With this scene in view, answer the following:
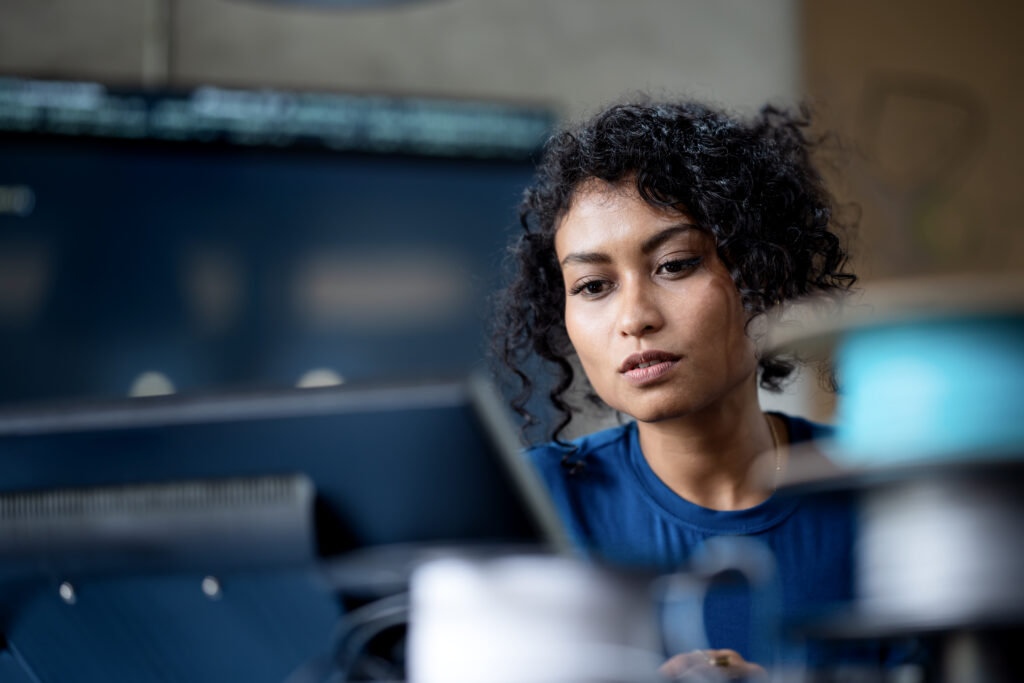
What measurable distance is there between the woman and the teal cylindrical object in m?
0.53

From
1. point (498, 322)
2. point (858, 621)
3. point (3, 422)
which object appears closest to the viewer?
point (858, 621)

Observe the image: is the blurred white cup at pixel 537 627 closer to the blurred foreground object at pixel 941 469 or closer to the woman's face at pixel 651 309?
the blurred foreground object at pixel 941 469

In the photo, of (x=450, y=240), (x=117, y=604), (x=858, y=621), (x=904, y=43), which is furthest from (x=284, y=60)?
(x=858, y=621)

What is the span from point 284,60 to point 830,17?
156 cm

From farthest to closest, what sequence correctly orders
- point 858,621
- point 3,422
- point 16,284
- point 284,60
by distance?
point 284,60 → point 16,284 → point 3,422 → point 858,621

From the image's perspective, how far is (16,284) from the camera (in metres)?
2.28

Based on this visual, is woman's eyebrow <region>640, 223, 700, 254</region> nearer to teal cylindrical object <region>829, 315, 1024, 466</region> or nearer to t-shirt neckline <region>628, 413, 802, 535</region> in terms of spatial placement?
t-shirt neckline <region>628, 413, 802, 535</region>

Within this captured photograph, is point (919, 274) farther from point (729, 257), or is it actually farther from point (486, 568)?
point (486, 568)

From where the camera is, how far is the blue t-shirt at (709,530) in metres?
1.16

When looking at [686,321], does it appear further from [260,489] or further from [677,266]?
[260,489]

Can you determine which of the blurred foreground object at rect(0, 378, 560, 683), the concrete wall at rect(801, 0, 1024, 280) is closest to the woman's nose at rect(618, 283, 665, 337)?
the blurred foreground object at rect(0, 378, 560, 683)

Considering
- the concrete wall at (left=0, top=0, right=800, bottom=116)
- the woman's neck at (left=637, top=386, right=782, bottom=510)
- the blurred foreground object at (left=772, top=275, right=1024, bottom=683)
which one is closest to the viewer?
the blurred foreground object at (left=772, top=275, right=1024, bottom=683)

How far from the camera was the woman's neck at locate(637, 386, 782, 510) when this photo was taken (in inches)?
49.8

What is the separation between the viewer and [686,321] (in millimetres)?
1189
